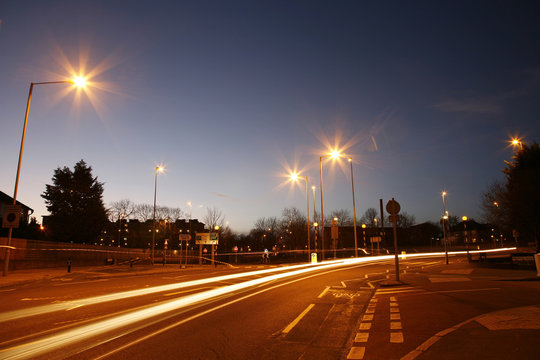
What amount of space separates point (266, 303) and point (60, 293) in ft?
27.4

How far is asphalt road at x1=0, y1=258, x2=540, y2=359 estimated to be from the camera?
5770mm

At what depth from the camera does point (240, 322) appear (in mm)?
8086

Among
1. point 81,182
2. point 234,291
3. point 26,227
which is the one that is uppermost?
point 81,182

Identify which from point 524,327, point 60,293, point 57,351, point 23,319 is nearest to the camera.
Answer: point 57,351

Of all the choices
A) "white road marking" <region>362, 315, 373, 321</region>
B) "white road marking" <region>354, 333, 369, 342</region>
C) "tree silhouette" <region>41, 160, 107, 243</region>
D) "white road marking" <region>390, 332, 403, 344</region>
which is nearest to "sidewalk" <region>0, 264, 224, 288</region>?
"white road marking" <region>362, 315, 373, 321</region>

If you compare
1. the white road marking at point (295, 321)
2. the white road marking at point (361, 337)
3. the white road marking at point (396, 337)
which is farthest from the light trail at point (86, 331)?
the white road marking at point (396, 337)

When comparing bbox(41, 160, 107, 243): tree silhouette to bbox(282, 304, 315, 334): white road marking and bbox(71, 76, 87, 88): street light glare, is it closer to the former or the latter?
bbox(71, 76, 87, 88): street light glare

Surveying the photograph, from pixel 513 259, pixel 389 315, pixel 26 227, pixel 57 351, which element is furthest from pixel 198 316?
pixel 26 227

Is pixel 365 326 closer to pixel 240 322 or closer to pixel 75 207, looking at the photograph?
pixel 240 322

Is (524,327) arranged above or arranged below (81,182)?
below

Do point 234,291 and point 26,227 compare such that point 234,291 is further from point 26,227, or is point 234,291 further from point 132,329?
point 26,227

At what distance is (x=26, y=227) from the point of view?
1855 inches

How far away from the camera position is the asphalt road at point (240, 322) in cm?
577

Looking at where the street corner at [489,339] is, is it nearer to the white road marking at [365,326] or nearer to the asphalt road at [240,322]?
the asphalt road at [240,322]
